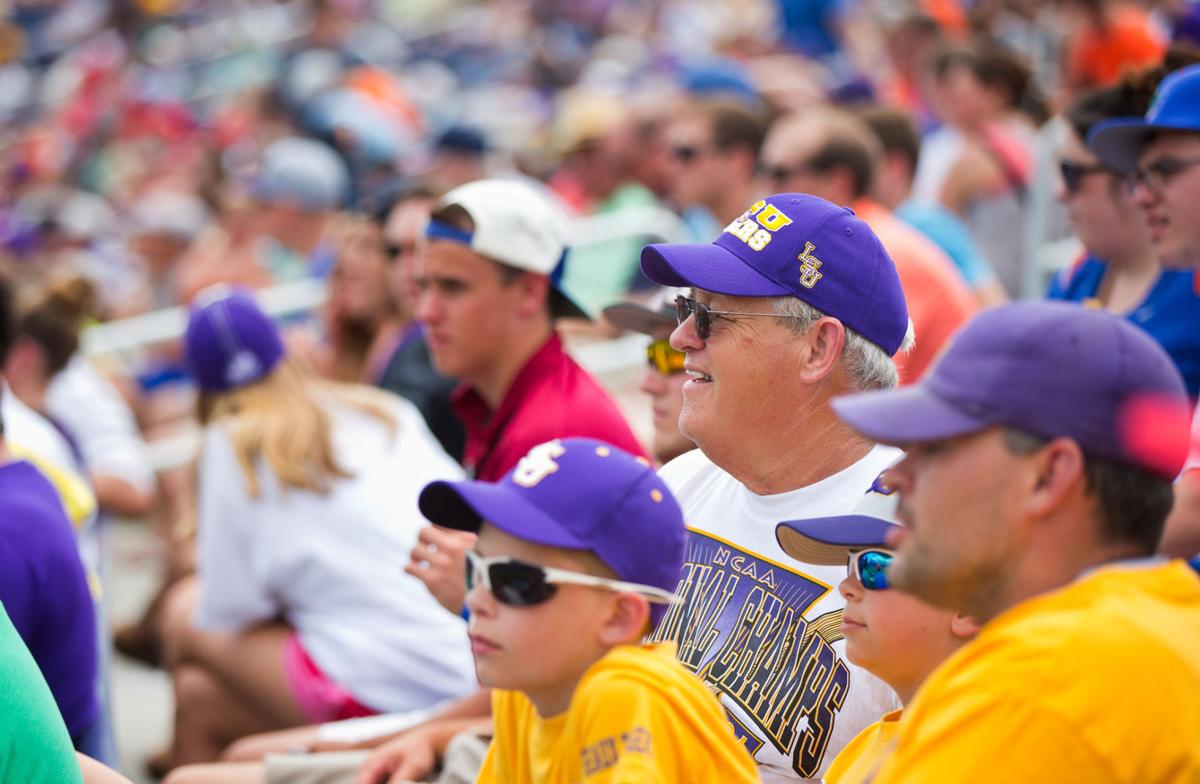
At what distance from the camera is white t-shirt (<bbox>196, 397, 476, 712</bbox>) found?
4645 mm

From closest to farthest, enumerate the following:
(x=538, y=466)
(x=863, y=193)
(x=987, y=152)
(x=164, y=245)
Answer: (x=538, y=466) → (x=863, y=193) → (x=987, y=152) → (x=164, y=245)

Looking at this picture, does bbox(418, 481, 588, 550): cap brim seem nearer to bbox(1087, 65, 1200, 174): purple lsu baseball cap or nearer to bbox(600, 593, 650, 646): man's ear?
bbox(600, 593, 650, 646): man's ear

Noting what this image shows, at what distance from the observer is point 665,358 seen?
3842 mm

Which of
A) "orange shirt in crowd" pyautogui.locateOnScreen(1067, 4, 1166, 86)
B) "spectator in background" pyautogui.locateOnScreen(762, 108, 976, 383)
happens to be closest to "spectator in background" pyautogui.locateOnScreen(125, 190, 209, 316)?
"spectator in background" pyautogui.locateOnScreen(762, 108, 976, 383)

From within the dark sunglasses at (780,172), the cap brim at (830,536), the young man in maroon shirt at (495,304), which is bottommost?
the dark sunglasses at (780,172)

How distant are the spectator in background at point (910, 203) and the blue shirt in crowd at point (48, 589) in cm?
344

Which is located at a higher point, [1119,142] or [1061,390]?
[1061,390]

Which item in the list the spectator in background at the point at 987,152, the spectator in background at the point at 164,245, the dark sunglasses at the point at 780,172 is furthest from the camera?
the spectator in background at the point at 164,245

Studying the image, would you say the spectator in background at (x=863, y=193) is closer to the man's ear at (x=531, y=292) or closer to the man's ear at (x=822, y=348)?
the man's ear at (x=531, y=292)

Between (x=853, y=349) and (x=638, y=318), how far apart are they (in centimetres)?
101

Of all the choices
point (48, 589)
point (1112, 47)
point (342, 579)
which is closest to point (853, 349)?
point (48, 589)

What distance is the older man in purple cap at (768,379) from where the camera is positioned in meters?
2.89

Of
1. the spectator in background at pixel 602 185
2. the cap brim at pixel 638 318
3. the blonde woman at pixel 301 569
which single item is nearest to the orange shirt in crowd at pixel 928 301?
the cap brim at pixel 638 318

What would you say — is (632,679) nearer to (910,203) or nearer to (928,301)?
(928,301)
